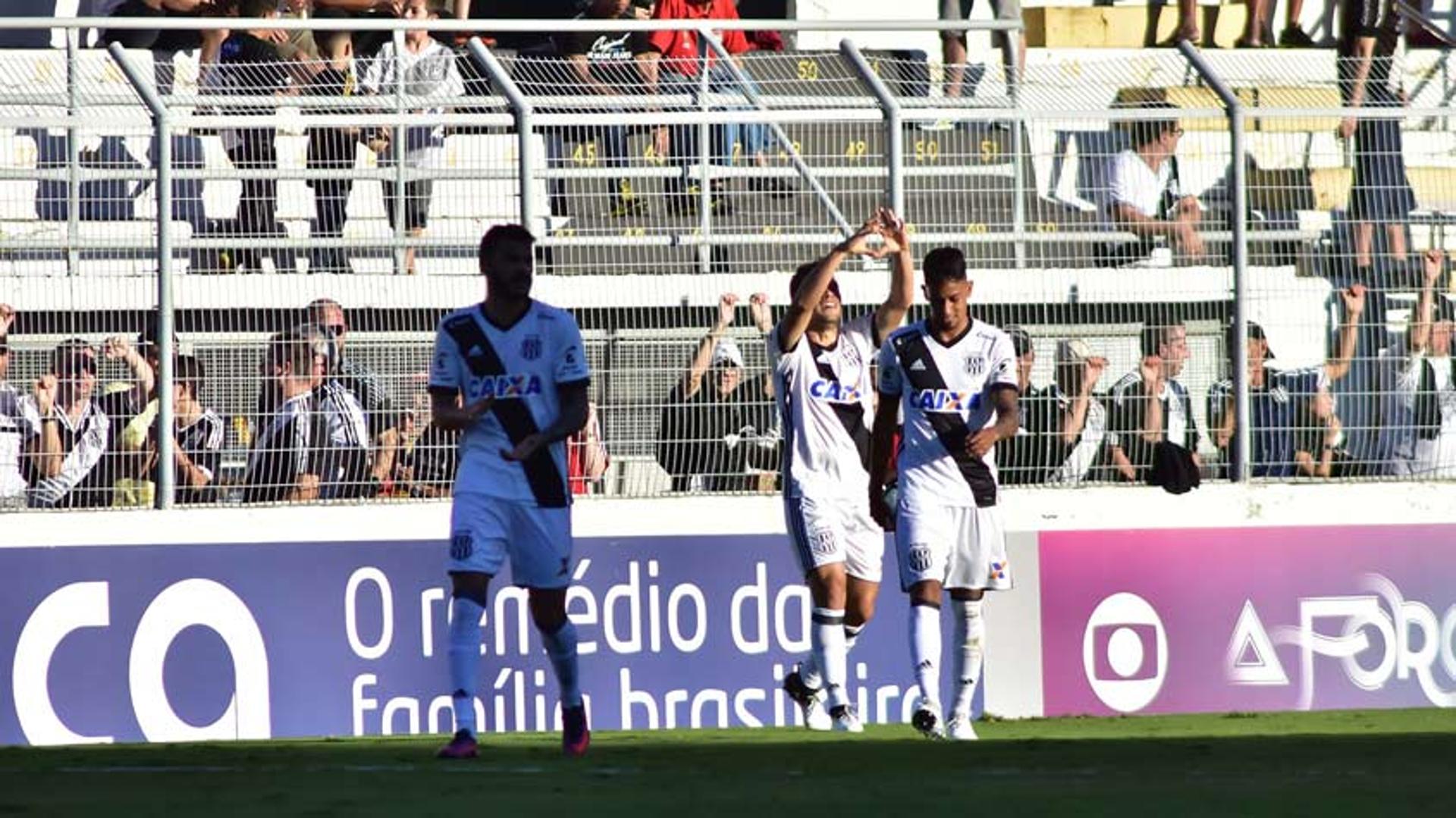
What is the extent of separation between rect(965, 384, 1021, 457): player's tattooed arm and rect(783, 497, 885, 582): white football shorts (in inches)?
35.4

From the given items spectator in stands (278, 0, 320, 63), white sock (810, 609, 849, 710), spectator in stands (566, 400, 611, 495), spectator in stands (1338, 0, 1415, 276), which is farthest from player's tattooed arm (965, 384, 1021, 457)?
spectator in stands (278, 0, 320, 63)

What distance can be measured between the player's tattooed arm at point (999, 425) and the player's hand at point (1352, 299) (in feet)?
11.5

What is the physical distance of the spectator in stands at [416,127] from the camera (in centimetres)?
1411

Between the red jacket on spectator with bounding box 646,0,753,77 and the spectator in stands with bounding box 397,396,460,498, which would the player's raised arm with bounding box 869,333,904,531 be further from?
the red jacket on spectator with bounding box 646,0,753,77

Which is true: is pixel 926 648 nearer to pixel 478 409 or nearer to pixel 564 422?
pixel 564 422

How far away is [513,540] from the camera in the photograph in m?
10.6

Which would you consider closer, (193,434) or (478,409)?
(478,409)

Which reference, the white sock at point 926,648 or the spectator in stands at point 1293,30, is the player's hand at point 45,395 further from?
the spectator in stands at point 1293,30

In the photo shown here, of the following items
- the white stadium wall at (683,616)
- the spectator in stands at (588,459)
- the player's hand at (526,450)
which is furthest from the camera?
the spectator in stands at (588,459)

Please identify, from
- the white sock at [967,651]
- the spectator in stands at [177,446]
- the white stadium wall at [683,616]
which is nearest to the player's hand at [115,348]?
the spectator in stands at [177,446]

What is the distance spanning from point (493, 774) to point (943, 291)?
356 centimetres

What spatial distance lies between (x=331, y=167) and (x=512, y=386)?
372 cm

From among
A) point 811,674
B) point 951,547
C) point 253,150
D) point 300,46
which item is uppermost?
point 300,46

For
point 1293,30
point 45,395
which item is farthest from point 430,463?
point 1293,30
